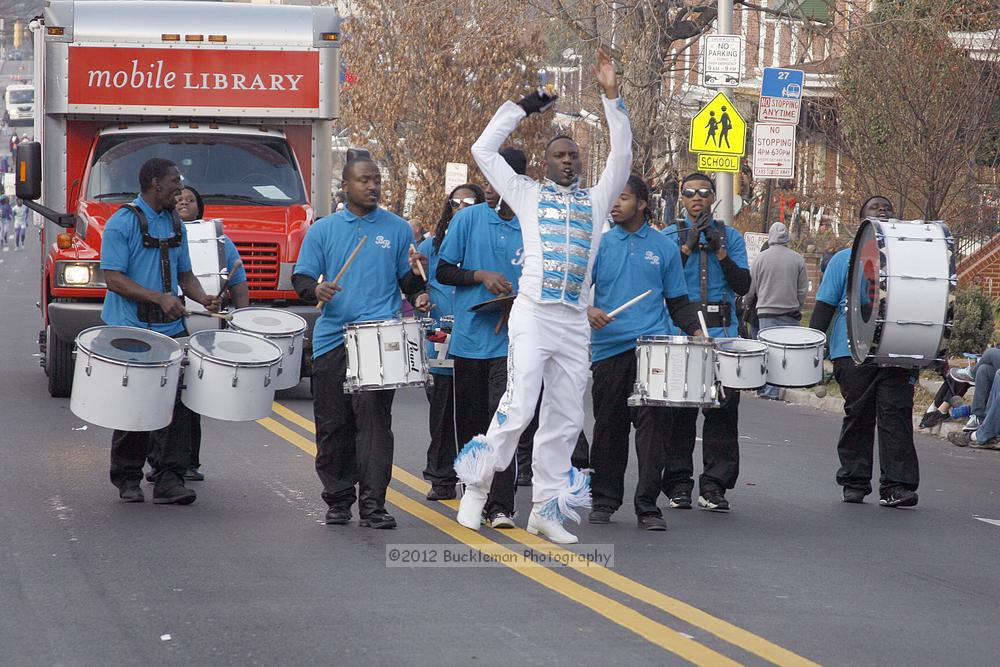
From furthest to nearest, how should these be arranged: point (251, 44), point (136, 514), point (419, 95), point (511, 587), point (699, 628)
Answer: point (419, 95)
point (251, 44)
point (136, 514)
point (511, 587)
point (699, 628)

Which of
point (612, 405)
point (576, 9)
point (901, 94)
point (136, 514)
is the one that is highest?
point (576, 9)

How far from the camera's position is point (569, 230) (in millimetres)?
8359

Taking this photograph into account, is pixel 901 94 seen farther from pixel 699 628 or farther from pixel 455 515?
pixel 699 628

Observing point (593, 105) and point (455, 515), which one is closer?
point (455, 515)

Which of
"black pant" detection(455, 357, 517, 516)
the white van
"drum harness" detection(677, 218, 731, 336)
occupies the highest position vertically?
the white van

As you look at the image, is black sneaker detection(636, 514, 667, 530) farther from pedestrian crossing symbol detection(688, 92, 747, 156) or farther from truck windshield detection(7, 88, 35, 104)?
truck windshield detection(7, 88, 35, 104)

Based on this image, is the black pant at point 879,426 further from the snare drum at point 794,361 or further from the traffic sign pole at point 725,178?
the traffic sign pole at point 725,178

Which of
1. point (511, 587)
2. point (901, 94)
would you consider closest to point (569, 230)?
point (511, 587)

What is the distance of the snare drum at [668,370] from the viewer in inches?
349

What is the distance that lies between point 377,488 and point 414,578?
50.8 inches

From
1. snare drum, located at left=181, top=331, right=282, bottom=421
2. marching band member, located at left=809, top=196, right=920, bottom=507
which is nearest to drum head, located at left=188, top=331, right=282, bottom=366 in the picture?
snare drum, located at left=181, top=331, right=282, bottom=421

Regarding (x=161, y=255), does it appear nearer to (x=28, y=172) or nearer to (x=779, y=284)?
(x=28, y=172)

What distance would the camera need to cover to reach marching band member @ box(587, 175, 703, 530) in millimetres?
9164

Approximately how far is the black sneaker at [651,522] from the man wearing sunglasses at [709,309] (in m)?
0.88
